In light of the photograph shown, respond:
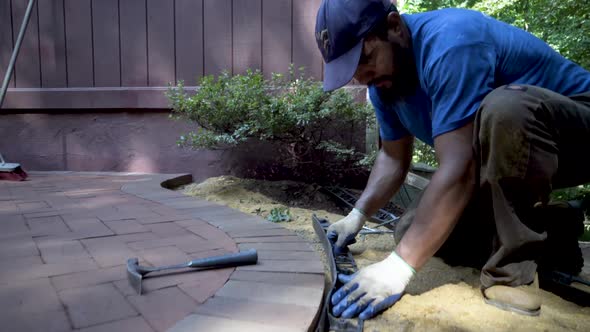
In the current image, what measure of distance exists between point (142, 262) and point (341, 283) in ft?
2.28

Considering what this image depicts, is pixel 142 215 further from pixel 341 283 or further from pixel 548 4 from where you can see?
pixel 548 4

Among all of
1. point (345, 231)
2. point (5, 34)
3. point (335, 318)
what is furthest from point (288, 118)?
point (5, 34)

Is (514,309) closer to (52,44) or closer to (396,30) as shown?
(396,30)

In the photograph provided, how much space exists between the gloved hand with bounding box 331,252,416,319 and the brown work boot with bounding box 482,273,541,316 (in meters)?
0.27

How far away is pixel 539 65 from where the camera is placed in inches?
56.8

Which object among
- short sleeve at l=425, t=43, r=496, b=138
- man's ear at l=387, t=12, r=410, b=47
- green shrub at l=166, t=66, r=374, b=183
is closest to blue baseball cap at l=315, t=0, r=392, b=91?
man's ear at l=387, t=12, r=410, b=47

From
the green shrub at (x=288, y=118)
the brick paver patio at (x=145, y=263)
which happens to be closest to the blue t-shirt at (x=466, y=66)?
the brick paver patio at (x=145, y=263)

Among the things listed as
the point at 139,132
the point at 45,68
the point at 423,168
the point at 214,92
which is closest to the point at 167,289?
the point at 214,92

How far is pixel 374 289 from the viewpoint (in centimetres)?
121

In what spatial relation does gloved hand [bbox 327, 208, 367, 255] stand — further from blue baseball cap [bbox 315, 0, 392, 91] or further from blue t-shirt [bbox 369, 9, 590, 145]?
blue baseball cap [bbox 315, 0, 392, 91]

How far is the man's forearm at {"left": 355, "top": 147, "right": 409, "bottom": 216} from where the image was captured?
6.05 feet

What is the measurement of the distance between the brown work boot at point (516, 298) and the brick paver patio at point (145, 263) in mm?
527

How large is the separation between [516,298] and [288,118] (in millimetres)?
1843

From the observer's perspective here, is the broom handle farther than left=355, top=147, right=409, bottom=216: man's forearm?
Yes
